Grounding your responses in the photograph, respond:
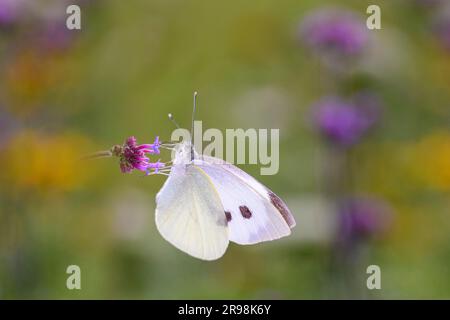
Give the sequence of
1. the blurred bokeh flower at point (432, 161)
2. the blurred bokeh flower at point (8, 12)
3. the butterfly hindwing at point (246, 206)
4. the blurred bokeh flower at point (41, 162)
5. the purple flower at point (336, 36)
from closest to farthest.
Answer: the butterfly hindwing at point (246, 206), the blurred bokeh flower at point (8, 12), the blurred bokeh flower at point (41, 162), the purple flower at point (336, 36), the blurred bokeh flower at point (432, 161)

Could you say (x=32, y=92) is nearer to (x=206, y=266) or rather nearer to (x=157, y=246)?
(x=157, y=246)

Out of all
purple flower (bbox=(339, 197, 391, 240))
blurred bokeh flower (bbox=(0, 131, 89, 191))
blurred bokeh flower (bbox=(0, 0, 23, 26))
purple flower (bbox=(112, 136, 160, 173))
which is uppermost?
blurred bokeh flower (bbox=(0, 0, 23, 26))

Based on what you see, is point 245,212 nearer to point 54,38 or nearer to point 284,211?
point 284,211

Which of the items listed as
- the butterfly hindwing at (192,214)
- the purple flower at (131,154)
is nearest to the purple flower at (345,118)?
the butterfly hindwing at (192,214)

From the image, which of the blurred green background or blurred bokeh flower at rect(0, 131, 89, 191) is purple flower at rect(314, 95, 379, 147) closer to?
the blurred green background

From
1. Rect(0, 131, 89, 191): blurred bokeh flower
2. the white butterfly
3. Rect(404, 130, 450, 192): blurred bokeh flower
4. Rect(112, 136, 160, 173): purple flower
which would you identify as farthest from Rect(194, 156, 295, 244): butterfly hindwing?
Rect(404, 130, 450, 192): blurred bokeh flower

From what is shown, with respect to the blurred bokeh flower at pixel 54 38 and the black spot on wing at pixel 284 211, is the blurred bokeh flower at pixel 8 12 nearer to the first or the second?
the blurred bokeh flower at pixel 54 38

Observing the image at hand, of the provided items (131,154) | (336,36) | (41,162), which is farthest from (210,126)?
(131,154)

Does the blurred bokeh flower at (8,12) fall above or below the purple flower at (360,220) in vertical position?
above
